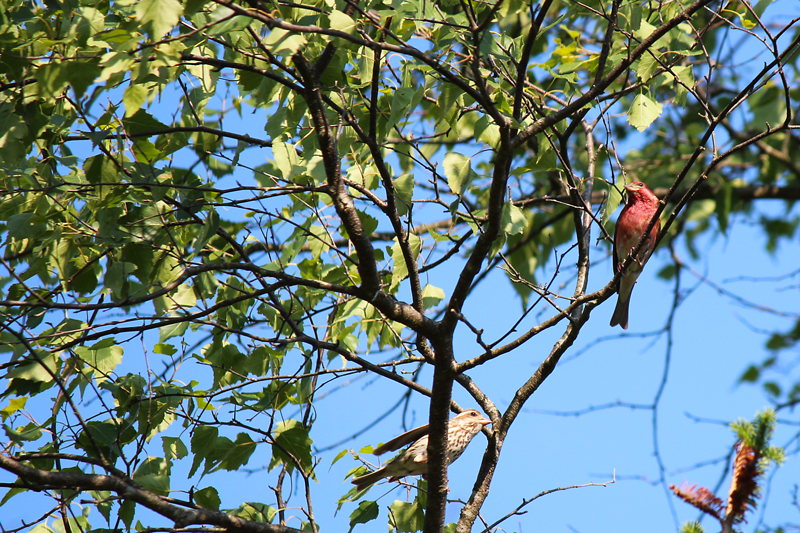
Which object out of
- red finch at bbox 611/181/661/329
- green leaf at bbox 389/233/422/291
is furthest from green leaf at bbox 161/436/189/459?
red finch at bbox 611/181/661/329

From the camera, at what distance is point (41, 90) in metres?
2.38

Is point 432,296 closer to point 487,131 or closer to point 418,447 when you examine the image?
point 487,131

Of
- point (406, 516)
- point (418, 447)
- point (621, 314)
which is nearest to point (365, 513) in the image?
point (406, 516)

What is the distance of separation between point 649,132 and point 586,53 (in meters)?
4.60

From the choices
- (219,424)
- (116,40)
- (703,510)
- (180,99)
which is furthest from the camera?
(180,99)

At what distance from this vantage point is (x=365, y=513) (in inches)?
151

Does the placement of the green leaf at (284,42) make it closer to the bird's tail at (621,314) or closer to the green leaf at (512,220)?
the green leaf at (512,220)

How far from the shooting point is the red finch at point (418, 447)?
448 cm

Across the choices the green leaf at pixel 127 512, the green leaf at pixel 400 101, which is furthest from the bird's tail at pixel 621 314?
the green leaf at pixel 127 512

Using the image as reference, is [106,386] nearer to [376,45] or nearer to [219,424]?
[219,424]

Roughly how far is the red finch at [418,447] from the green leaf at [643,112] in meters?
2.19

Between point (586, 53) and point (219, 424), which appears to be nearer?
point (219, 424)

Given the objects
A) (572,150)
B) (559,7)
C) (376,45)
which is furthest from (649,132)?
(376,45)

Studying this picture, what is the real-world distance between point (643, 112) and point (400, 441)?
2.59 meters
